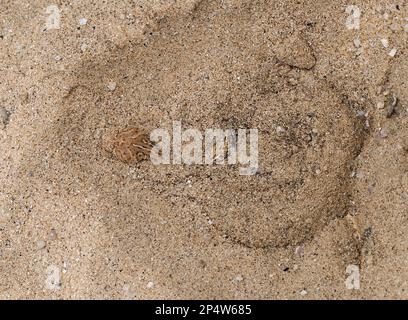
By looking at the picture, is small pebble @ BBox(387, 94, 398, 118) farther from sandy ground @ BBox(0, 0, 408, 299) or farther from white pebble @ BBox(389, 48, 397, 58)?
white pebble @ BBox(389, 48, 397, 58)

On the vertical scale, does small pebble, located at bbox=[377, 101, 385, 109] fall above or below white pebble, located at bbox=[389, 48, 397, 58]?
below

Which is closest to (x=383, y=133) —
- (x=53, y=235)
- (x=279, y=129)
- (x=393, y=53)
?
(x=393, y=53)

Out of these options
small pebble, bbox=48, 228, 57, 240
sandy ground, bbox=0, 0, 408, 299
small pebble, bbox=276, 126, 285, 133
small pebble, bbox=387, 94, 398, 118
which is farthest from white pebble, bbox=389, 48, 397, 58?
small pebble, bbox=48, 228, 57, 240

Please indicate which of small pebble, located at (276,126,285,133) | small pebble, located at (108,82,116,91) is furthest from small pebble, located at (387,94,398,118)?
small pebble, located at (108,82,116,91)

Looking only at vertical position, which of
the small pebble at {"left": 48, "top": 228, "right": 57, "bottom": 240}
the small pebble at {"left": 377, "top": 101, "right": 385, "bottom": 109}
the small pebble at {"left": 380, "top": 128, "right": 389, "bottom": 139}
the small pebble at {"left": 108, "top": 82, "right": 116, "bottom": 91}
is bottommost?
the small pebble at {"left": 48, "top": 228, "right": 57, "bottom": 240}

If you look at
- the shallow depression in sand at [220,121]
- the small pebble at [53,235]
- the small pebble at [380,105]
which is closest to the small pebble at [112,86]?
the shallow depression in sand at [220,121]

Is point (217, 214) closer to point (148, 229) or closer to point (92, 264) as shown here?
point (148, 229)

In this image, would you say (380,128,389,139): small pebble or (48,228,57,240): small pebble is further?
(48,228,57,240): small pebble

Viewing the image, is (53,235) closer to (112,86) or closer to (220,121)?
(112,86)

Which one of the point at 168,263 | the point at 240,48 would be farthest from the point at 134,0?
the point at 168,263
